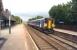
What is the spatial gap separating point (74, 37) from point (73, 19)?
2876 centimetres

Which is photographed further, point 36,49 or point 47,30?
point 47,30

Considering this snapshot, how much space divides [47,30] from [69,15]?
1400 centimetres

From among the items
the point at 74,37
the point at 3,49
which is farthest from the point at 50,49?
the point at 74,37

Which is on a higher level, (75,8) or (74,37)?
(75,8)

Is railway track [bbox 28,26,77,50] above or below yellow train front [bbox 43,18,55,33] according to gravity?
below

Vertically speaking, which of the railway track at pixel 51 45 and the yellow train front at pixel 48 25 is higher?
the yellow train front at pixel 48 25

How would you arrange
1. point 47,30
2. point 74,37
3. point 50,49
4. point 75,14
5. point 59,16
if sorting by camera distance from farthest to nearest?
point 59,16
point 75,14
point 47,30
point 74,37
point 50,49

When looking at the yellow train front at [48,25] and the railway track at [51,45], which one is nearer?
the railway track at [51,45]

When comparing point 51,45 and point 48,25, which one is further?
point 48,25

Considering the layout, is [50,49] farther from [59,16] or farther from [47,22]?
[59,16]

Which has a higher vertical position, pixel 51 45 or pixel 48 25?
pixel 48 25

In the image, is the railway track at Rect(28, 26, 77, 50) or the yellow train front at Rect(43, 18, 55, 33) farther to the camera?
the yellow train front at Rect(43, 18, 55, 33)

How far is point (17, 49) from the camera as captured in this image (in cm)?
1892

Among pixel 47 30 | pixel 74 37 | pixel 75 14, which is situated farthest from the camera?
pixel 75 14
